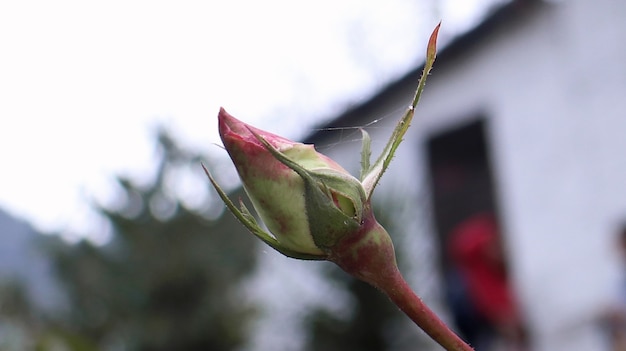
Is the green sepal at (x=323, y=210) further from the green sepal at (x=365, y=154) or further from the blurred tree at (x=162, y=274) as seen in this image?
the blurred tree at (x=162, y=274)

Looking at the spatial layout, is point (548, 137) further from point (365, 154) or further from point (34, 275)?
point (34, 275)

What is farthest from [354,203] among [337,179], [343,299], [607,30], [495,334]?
[343,299]

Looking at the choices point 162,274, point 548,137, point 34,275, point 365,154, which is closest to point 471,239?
point 548,137

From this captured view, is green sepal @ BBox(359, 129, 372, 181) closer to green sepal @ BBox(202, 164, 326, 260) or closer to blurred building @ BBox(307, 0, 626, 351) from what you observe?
green sepal @ BBox(202, 164, 326, 260)

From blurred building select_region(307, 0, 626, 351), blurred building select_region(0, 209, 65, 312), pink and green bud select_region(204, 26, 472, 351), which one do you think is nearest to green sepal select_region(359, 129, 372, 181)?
pink and green bud select_region(204, 26, 472, 351)

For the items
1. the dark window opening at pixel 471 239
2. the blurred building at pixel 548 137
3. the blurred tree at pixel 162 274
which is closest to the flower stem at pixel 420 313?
the dark window opening at pixel 471 239
